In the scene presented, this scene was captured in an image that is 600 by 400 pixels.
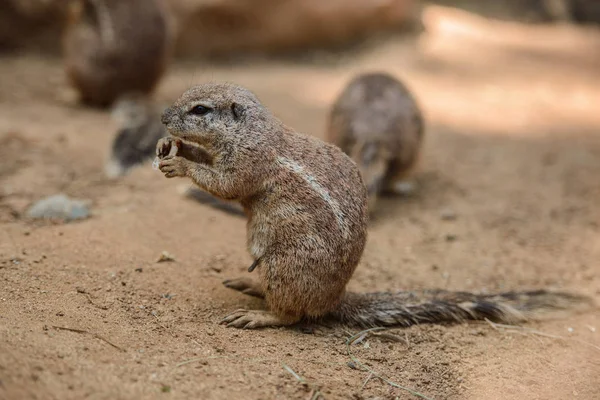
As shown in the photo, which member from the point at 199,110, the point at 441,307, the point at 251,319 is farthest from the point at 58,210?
the point at 441,307

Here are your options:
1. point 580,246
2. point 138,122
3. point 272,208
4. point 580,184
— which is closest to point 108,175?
point 138,122

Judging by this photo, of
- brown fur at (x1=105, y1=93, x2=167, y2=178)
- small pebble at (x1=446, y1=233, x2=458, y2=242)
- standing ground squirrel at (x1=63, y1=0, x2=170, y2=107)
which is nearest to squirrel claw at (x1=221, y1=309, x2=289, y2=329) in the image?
small pebble at (x1=446, y1=233, x2=458, y2=242)

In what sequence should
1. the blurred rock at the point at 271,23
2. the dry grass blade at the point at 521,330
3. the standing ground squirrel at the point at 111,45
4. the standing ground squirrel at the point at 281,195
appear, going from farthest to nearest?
the blurred rock at the point at 271,23, the standing ground squirrel at the point at 111,45, the dry grass blade at the point at 521,330, the standing ground squirrel at the point at 281,195

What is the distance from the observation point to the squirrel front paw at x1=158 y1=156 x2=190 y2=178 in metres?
4.16

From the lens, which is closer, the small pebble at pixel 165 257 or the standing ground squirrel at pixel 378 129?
the small pebble at pixel 165 257

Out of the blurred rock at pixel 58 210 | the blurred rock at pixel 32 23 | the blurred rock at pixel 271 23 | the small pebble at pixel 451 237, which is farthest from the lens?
the blurred rock at pixel 271 23

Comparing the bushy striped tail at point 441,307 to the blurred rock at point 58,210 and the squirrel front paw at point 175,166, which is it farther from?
the blurred rock at point 58,210

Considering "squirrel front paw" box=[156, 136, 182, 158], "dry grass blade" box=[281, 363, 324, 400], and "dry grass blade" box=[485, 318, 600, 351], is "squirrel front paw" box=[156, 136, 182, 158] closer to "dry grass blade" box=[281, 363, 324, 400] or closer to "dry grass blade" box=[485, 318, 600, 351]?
"dry grass blade" box=[281, 363, 324, 400]

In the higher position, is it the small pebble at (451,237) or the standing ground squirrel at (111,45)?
the standing ground squirrel at (111,45)

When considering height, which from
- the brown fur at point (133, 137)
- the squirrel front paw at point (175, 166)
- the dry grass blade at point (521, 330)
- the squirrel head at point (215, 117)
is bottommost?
the dry grass blade at point (521, 330)

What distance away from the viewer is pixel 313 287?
4.05m

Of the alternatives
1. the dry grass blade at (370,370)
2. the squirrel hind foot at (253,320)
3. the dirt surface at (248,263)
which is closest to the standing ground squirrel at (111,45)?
the dirt surface at (248,263)

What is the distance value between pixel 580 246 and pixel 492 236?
31.6 inches

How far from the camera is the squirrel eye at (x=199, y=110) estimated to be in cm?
417
